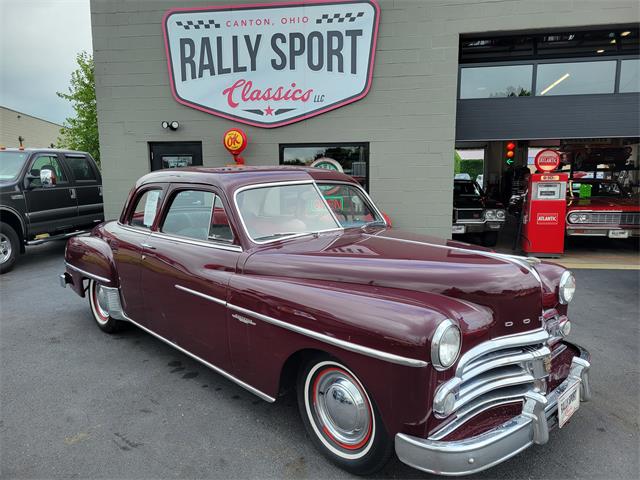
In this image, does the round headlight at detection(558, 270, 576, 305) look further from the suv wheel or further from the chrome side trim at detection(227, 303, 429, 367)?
the suv wheel

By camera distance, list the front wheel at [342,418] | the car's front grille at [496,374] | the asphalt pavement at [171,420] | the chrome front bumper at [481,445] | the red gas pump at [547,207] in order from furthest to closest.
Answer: the red gas pump at [547,207], the asphalt pavement at [171,420], the front wheel at [342,418], the car's front grille at [496,374], the chrome front bumper at [481,445]

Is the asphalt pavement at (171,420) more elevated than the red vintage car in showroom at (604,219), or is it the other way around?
the red vintage car in showroom at (604,219)

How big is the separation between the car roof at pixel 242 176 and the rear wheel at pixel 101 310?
4.50 ft

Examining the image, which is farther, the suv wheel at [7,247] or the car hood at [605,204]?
the car hood at [605,204]

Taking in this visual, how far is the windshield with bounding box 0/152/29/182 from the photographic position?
782 centimetres

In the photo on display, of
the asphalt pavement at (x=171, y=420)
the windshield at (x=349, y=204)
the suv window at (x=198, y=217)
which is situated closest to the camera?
the asphalt pavement at (x=171, y=420)

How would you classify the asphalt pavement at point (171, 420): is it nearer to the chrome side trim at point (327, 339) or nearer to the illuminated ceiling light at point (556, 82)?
the chrome side trim at point (327, 339)

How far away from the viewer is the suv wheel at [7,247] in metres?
7.36

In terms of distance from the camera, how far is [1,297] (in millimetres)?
6008

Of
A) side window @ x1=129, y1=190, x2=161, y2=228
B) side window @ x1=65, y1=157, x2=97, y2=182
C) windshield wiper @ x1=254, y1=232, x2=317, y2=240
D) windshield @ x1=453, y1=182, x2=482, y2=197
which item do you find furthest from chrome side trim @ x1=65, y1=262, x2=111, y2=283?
windshield @ x1=453, y1=182, x2=482, y2=197

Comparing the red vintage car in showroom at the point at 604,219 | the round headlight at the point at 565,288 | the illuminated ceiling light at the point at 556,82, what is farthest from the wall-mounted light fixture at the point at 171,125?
the red vintage car in showroom at the point at 604,219

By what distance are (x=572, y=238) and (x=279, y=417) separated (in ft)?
32.7

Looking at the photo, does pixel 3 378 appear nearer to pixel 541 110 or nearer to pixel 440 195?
pixel 440 195

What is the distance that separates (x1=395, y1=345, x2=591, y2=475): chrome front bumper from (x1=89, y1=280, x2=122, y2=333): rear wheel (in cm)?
340
